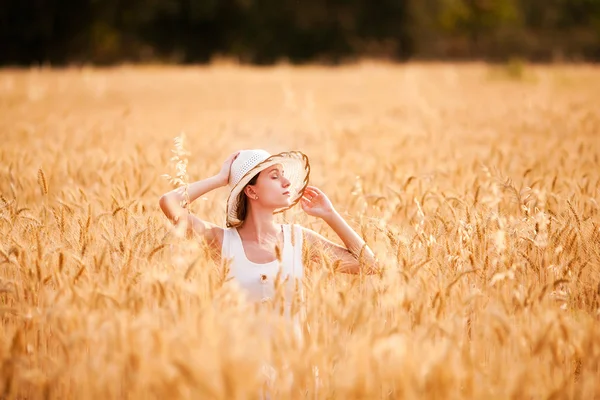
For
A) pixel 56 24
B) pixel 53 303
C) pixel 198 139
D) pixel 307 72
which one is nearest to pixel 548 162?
pixel 198 139

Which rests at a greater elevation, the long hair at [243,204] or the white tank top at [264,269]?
the long hair at [243,204]

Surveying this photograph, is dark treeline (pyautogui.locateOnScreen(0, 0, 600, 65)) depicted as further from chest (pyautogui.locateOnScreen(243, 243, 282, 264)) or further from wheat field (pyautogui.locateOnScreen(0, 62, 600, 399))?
chest (pyautogui.locateOnScreen(243, 243, 282, 264))

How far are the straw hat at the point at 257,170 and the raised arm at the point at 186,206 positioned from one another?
55mm

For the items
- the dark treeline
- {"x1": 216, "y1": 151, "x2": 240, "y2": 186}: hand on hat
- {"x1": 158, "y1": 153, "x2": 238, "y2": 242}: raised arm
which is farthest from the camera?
the dark treeline

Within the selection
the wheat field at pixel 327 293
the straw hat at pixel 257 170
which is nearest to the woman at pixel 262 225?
the straw hat at pixel 257 170

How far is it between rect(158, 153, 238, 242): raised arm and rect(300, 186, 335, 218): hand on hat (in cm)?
38

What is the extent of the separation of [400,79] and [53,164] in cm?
1428

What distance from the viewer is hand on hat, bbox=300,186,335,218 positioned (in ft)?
10.5

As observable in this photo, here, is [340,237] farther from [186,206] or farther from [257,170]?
[186,206]

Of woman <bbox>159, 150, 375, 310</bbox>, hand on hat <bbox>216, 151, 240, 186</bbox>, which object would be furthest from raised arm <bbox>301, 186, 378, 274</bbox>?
hand on hat <bbox>216, 151, 240, 186</bbox>

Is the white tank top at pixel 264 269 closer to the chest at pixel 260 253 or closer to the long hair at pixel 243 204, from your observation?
the chest at pixel 260 253

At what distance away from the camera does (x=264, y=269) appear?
9.51 feet

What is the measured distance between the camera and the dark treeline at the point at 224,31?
3138 cm

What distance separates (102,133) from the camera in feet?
27.0
